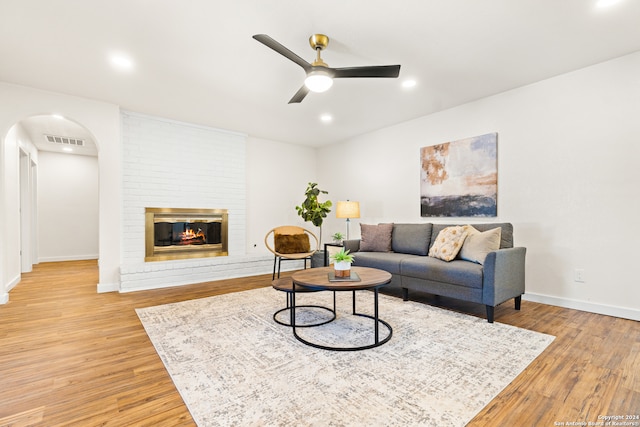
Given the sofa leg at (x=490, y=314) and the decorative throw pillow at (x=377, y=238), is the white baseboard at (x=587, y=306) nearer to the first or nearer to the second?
the sofa leg at (x=490, y=314)

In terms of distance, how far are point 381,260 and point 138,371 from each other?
9.32ft

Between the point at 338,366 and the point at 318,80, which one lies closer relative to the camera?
the point at 338,366

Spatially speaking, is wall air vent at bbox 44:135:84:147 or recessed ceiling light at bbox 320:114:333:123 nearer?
recessed ceiling light at bbox 320:114:333:123

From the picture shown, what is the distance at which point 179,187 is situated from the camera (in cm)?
502

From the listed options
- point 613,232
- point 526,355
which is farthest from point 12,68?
point 613,232

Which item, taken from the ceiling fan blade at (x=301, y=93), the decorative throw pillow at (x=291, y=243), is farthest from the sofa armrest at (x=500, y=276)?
the decorative throw pillow at (x=291, y=243)

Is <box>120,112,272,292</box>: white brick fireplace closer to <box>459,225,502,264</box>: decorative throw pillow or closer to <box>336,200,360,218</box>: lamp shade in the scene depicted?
<box>336,200,360,218</box>: lamp shade

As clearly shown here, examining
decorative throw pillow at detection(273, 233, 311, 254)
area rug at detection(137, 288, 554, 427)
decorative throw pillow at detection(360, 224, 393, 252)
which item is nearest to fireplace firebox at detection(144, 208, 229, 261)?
decorative throw pillow at detection(273, 233, 311, 254)

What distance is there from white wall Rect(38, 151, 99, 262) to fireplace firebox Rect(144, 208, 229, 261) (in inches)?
159

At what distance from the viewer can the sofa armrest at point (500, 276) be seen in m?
2.83

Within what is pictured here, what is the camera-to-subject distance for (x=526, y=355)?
7.19 feet

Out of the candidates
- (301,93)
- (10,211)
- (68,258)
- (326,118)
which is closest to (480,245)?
(301,93)

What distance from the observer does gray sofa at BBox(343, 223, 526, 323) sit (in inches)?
113

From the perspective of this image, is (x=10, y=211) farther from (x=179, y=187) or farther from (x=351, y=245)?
(x=351, y=245)
